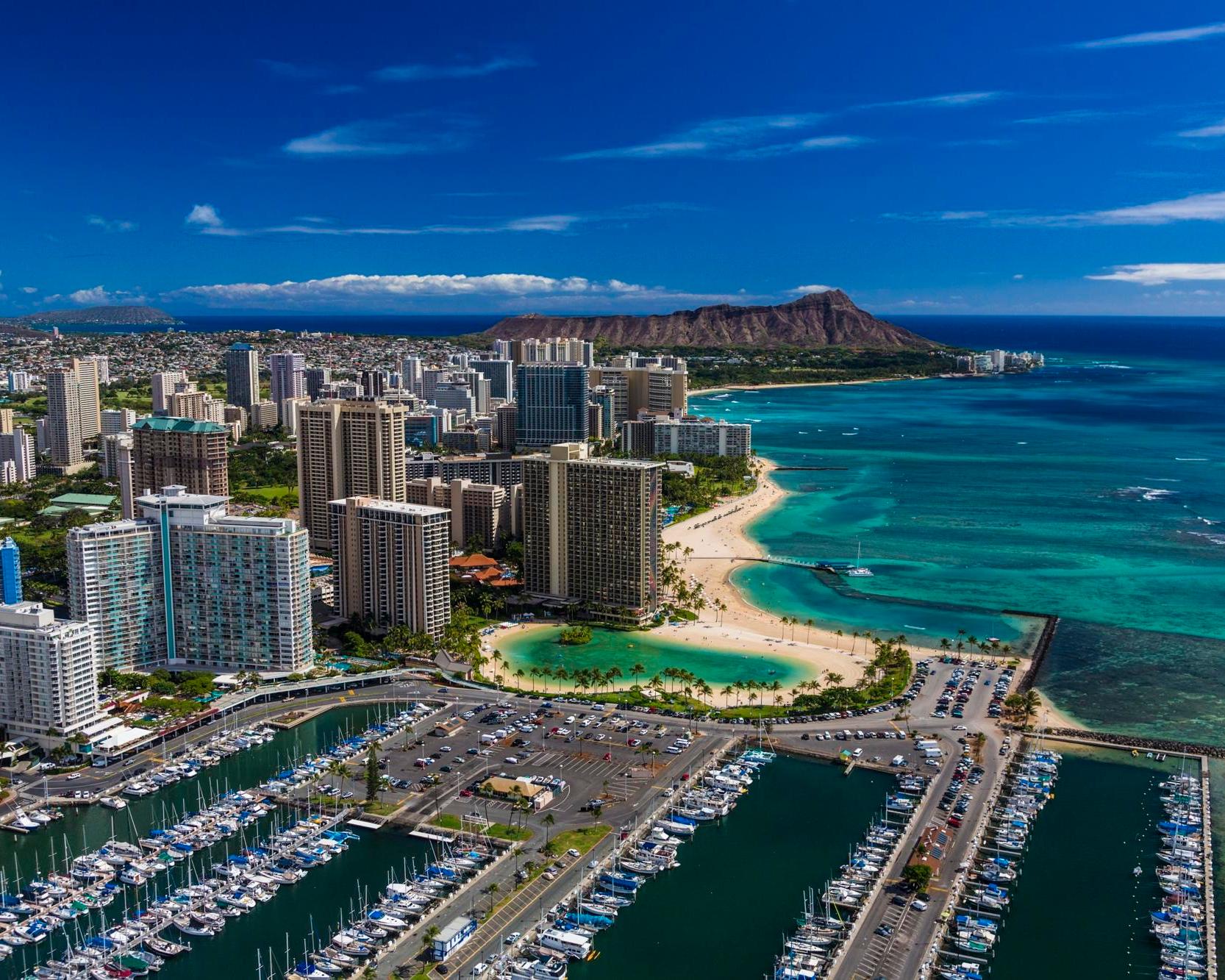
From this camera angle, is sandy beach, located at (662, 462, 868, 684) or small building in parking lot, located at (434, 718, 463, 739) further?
sandy beach, located at (662, 462, 868, 684)

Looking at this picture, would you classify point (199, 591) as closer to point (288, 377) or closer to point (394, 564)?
point (394, 564)

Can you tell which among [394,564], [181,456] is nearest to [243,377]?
[181,456]

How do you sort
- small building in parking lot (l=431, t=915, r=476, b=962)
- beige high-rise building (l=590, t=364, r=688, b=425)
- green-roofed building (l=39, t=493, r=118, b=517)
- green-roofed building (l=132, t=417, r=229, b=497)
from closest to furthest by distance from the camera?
small building in parking lot (l=431, t=915, r=476, b=962) → green-roofed building (l=132, t=417, r=229, b=497) → green-roofed building (l=39, t=493, r=118, b=517) → beige high-rise building (l=590, t=364, r=688, b=425)

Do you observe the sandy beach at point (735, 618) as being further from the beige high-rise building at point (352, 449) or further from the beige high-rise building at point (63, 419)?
the beige high-rise building at point (63, 419)

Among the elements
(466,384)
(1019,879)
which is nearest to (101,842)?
(1019,879)

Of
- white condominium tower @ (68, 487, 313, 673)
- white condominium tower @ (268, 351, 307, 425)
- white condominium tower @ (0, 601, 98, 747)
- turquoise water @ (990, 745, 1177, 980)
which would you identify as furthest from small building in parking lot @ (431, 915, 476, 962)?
white condominium tower @ (268, 351, 307, 425)

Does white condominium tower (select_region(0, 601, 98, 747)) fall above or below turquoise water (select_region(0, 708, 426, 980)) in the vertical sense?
above

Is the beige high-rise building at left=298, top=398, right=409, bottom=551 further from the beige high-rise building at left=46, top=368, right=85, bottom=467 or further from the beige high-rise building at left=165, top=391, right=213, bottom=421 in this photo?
the beige high-rise building at left=46, top=368, right=85, bottom=467

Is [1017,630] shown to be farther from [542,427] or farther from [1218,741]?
[542,427]
